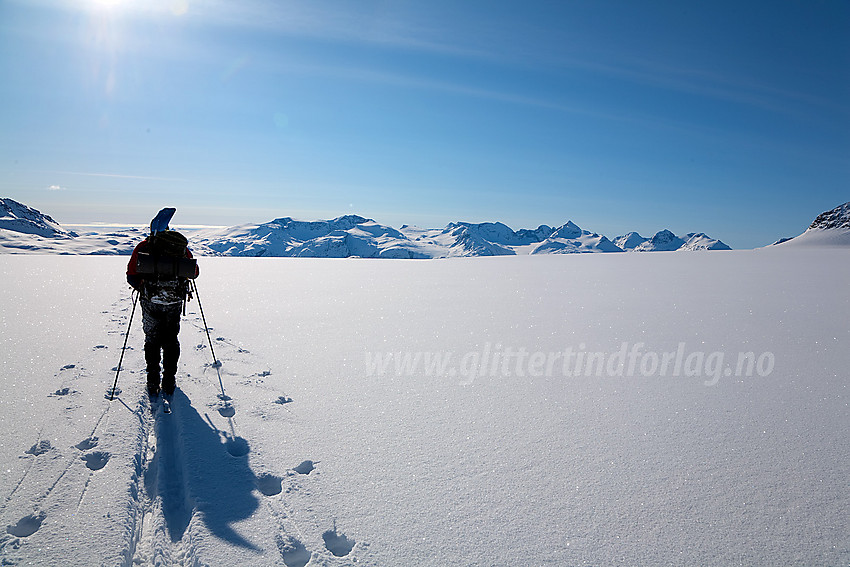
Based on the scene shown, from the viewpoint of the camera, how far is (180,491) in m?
3.44

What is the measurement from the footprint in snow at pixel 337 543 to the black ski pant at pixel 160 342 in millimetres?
3597

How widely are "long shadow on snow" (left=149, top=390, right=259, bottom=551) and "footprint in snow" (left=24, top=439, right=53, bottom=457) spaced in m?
0.87

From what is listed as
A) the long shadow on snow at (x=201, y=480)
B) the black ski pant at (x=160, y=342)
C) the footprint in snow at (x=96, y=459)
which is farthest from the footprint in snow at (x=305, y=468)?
the black ski pant at (x=160, y=342)

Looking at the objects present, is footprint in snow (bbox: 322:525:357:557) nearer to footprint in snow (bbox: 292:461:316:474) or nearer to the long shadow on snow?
the long shadow on snow

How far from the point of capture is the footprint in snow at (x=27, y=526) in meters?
2.86

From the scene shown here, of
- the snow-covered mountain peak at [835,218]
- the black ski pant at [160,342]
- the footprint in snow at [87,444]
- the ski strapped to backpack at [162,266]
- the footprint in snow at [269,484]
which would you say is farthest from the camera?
the snow-covered mountain peak at [835,218]

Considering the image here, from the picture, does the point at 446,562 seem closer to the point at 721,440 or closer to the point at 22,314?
the point at 721,440

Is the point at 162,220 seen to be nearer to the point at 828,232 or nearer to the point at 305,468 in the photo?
the point at 305,468

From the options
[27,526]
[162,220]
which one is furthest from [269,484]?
[162,220]

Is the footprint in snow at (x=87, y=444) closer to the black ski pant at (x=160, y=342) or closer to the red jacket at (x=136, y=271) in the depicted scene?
the black ski pant at (x=160, y=342)

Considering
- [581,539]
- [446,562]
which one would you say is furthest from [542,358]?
[446,562]

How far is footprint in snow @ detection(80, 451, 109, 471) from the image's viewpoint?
12.0ft

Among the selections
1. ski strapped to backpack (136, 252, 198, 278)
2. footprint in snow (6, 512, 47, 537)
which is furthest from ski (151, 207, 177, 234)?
footprint in snow (6, 512, 47, 537)

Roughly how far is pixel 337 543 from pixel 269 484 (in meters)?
0.96
